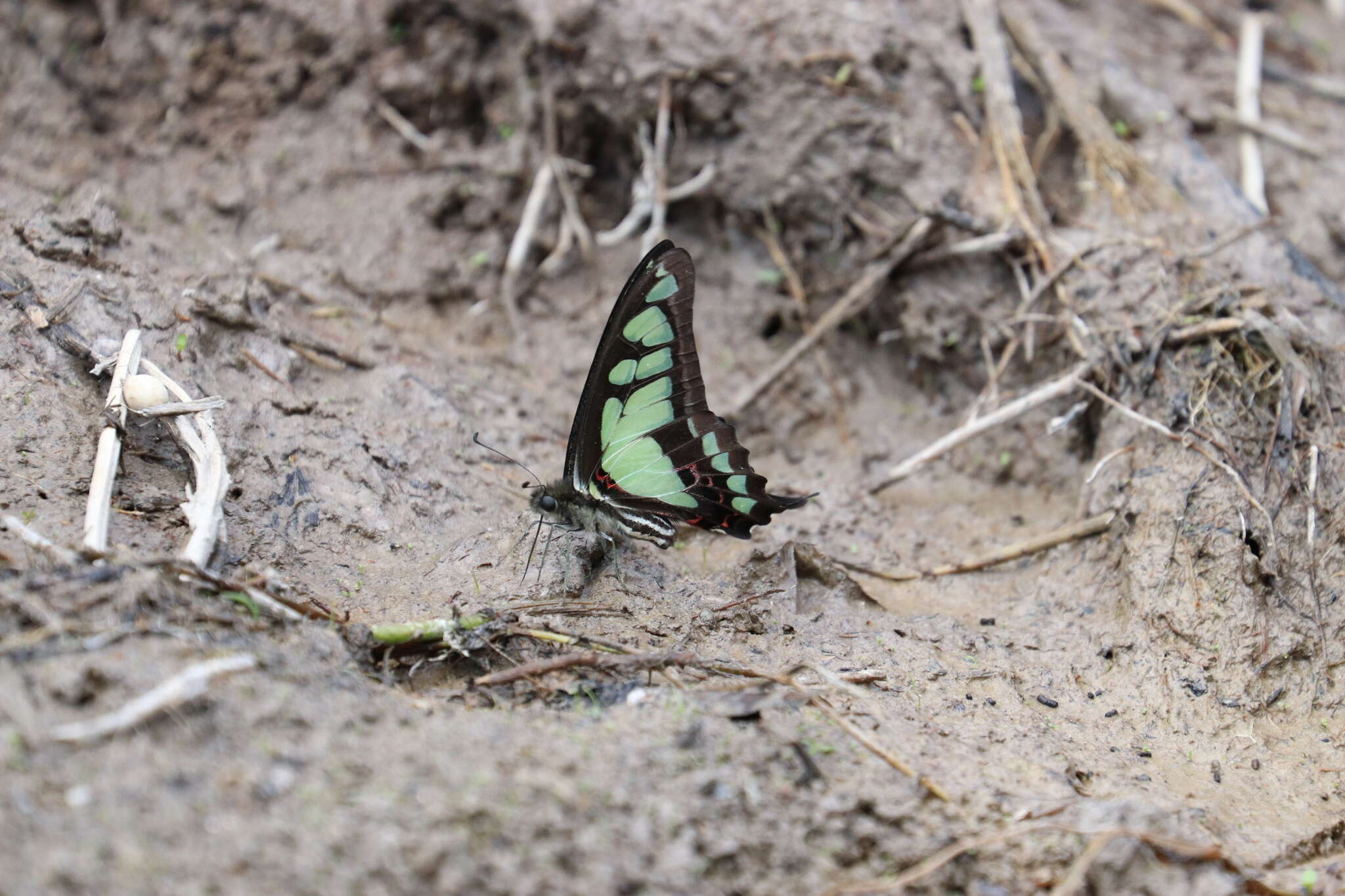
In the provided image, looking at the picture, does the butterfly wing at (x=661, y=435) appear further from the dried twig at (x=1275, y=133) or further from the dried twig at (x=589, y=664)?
the dried twig at (x=1275, y=133)

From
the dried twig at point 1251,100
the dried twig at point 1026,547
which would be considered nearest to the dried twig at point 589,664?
the dried twig at point 1026,547

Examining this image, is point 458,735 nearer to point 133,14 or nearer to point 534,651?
point 534,651

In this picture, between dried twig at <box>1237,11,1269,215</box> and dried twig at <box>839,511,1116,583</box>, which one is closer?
dried twig at <box>839,511,1116,583</box>

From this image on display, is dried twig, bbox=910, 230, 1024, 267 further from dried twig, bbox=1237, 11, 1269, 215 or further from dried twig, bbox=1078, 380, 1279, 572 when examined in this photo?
dried twig, bbox=1237, 11, 1269, 215

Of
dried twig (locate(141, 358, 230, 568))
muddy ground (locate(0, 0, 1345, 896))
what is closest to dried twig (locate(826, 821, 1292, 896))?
muddy ground (locate(0, 0, 1345, 896))

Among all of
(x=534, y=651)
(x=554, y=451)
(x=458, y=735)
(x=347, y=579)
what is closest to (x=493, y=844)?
(x=458, y=735)

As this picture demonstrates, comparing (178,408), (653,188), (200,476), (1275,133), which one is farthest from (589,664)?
(1275,133)

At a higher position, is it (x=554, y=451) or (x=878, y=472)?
(x=554, y=451)
